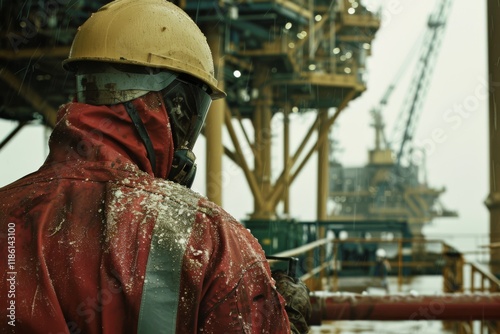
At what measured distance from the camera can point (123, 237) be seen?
1.64 m

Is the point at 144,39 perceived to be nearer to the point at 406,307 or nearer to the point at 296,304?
the point at 296,304

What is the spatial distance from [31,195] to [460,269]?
905cm

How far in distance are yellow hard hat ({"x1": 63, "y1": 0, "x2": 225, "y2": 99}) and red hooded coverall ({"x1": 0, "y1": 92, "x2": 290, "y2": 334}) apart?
0.28 meters

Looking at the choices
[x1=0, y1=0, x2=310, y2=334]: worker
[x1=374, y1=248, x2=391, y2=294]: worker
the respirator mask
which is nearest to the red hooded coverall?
[x1=0, y1=0, x2=310, y2=334]: worker

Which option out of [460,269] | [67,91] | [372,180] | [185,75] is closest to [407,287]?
[460,269]

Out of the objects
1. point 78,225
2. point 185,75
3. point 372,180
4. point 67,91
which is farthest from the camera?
point 372,180

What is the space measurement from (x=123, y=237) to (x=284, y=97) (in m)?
23.6

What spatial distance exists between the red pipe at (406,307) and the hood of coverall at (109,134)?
6.06ft

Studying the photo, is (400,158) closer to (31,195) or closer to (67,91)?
(67,91)

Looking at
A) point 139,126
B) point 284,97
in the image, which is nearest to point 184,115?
point 139,126

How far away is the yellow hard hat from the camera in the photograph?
1904 mm

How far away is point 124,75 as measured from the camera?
189 cm

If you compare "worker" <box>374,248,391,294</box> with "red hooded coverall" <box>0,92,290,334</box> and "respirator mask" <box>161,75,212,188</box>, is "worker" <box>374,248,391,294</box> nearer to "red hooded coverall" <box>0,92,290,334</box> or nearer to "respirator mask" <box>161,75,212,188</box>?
"respirator mask" <box>161,75,212,188</box>

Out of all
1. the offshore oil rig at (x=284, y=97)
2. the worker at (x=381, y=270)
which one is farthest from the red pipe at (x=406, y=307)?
the worker at (x=381, y=270)
